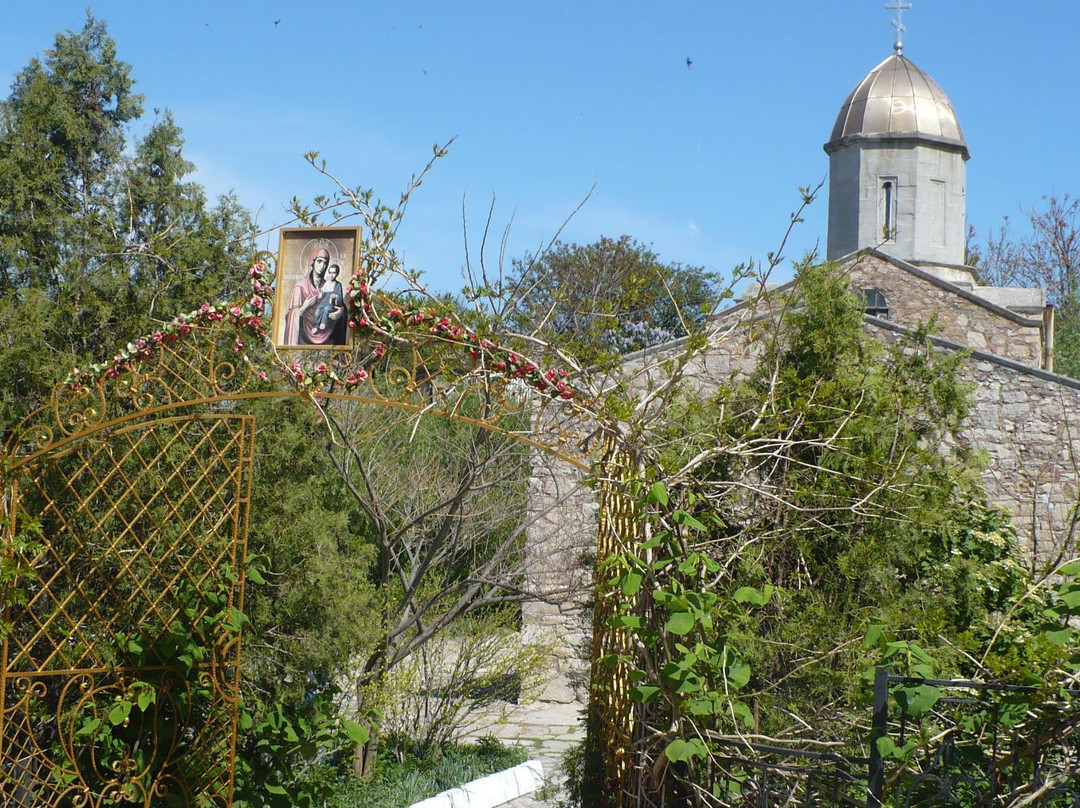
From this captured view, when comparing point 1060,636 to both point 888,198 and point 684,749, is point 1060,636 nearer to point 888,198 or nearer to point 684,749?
point 684,749

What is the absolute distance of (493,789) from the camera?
7211 millimetres

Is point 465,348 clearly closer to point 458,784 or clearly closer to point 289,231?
point 289,231

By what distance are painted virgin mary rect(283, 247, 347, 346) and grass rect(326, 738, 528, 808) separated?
3074 millimetres

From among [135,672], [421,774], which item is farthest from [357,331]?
[421,774]

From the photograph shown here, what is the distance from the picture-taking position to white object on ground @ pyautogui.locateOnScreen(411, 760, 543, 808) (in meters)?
6.84

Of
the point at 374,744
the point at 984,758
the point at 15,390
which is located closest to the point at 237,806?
the point at 374,744

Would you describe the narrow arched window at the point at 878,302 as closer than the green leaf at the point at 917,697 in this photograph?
No

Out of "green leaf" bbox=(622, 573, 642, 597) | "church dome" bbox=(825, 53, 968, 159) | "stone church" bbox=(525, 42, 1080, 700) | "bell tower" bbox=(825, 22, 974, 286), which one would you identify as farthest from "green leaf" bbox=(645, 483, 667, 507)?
"church dome" bbox=(825, 53, 968, 159)

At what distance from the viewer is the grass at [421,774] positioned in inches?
280

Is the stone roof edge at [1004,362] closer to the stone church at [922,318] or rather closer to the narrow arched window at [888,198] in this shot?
the stone church at [922,318]

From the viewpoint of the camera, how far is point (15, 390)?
22.1 ft

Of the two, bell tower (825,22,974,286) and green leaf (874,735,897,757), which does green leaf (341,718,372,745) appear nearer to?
green leaf (874,735,897,757)

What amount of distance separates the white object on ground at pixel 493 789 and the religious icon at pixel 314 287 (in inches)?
132

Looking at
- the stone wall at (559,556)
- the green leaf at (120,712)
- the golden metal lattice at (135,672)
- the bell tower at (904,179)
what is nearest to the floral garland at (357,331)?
the golden metal lattice at (135,672)
